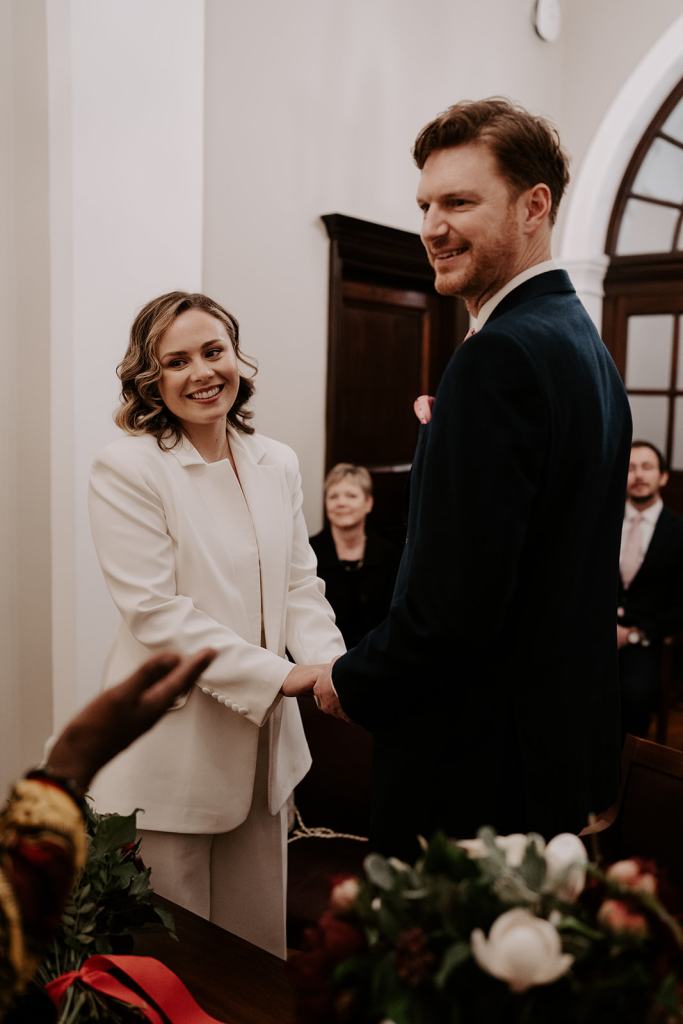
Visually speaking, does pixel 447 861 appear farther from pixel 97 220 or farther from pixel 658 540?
pixel 658 540

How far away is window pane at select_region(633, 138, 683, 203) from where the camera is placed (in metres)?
5.30

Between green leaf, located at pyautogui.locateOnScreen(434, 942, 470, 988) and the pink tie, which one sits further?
the pink tie

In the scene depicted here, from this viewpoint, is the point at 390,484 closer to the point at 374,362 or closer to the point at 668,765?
the point at 374,362

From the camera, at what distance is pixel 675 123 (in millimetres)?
5273

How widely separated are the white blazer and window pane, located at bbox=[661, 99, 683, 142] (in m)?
4.45

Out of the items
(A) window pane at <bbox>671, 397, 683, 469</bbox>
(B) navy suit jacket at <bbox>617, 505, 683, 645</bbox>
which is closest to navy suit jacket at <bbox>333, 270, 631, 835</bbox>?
(B) navy suit jacket at <bbox>617, 505, 683, 645</bbox>

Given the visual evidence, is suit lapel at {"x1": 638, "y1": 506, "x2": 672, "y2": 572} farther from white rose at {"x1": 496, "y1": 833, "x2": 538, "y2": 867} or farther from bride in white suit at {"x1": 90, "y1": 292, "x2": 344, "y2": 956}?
white rose at {"x1": 496, "y1": 833, "x2": 538, "y2": 867}

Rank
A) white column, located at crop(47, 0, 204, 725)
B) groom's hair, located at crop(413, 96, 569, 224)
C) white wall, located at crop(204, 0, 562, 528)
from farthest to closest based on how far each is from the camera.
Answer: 1. white wall, located at crop(204, 0, 562, 528)
2. white column, located at crop(47, 0, 204, 725)
3. groom's hair, located at crop(413, 96, 569, 224)

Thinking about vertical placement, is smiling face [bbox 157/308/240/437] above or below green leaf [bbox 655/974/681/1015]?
above

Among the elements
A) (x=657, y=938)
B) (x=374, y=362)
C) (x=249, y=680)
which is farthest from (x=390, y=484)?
(x=657, y=938)

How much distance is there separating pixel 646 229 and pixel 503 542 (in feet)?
15.6

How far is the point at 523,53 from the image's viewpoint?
523 cm

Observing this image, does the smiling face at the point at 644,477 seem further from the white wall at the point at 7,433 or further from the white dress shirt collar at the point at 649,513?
the white wall at the point at 7,433

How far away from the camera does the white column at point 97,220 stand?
2.81 m
